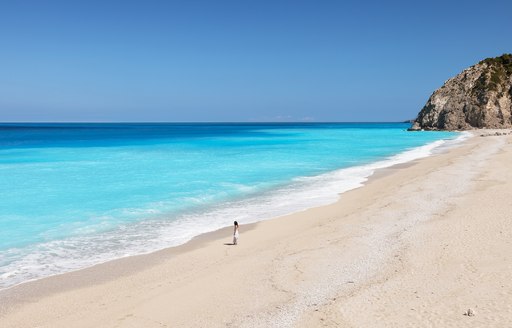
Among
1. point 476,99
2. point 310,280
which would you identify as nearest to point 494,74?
point 476,99

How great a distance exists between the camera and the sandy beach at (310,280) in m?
8.16

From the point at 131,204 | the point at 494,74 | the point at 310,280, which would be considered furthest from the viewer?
the point at 494,74

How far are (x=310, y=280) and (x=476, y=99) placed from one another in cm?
9667

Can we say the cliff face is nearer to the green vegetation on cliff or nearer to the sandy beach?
the green vegetation on cliff

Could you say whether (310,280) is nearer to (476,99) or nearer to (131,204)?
(131,204)

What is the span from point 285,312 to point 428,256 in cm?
487

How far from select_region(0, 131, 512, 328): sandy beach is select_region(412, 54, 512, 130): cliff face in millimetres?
86124

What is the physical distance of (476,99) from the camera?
92.3 metres

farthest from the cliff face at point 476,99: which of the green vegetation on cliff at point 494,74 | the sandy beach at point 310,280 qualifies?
the sandy beach at point 310,280

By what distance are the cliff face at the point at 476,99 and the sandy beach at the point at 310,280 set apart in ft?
283

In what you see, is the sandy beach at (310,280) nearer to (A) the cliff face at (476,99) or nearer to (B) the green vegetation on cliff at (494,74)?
(A) the cliff face at (476,99)

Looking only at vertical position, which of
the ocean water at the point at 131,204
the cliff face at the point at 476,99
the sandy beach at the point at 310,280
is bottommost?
the ocean water at the point at 131,204

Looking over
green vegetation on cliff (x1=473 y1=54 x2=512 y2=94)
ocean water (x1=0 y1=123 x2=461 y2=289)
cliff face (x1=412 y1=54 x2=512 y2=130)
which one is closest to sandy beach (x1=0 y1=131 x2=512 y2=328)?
ocean water (x1=0 y1=123 x2=461 y2=289)

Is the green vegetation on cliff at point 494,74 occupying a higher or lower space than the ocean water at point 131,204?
higher
